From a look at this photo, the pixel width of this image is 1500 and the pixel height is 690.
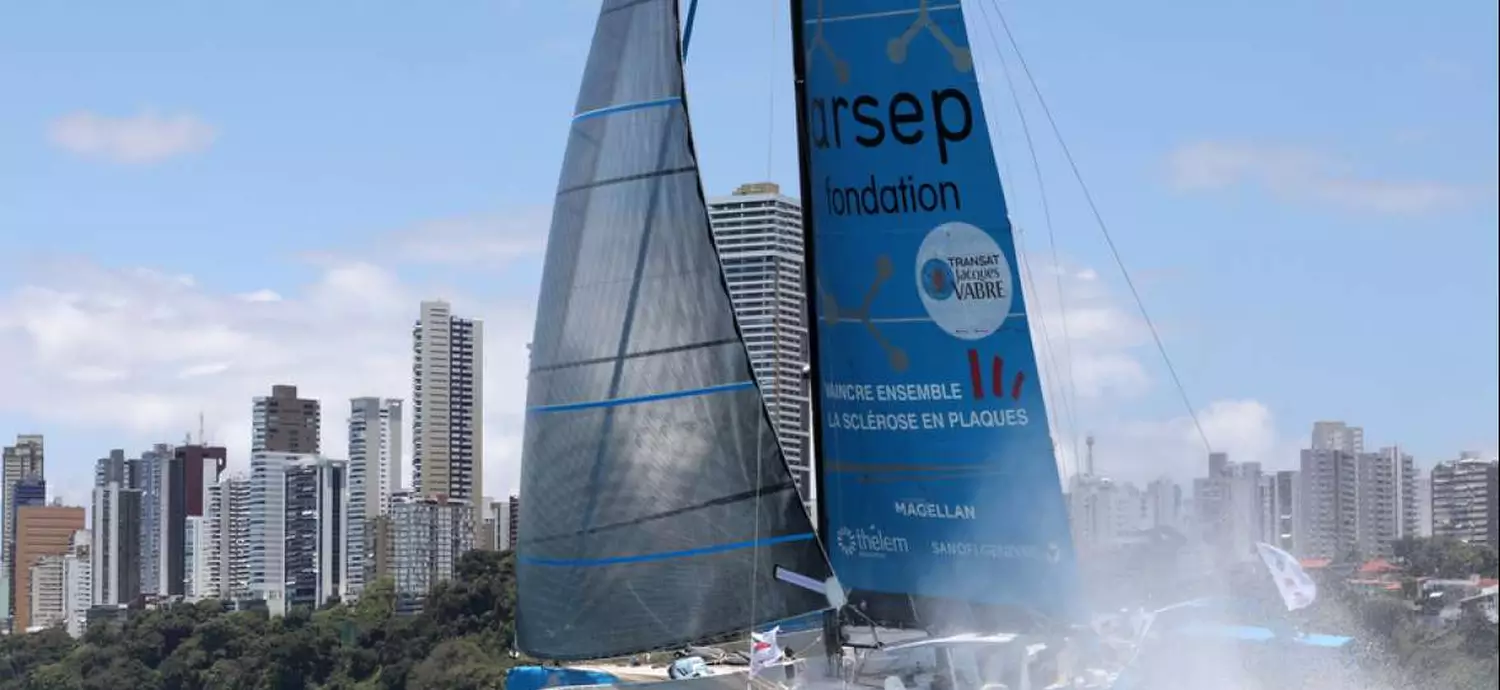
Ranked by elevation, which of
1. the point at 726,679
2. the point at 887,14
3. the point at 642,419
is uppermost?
the point at 887,14

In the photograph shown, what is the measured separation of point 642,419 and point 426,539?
60303 mm

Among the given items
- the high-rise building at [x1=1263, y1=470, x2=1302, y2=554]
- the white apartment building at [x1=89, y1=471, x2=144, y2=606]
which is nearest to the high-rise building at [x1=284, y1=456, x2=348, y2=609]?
the white apartment building at [x1=89, y1=471, x2=144, y2=606]

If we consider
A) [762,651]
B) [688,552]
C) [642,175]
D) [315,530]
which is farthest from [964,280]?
[315,530]

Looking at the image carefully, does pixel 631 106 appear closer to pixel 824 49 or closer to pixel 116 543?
pixel 824 49

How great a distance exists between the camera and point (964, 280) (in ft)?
61.2

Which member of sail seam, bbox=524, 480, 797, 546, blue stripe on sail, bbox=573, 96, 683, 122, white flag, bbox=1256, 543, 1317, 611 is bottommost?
white flag, bbox=1256, 543, 1317, 611

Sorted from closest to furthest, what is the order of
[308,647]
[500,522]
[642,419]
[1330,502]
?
[642,419]
[1330,502]
[308,647]
[500,522]

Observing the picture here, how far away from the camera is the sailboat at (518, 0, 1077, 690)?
60.7 feet

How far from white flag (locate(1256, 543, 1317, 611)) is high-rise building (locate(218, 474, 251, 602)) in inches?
2645

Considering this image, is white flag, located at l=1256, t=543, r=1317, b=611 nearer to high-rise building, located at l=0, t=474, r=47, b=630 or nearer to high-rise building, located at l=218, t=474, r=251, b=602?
high-rise building, located at l=218, t=474, r=251, b=602

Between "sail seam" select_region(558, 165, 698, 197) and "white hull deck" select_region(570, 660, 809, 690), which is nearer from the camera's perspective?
"white hull deck" select_region(570, 660, 809, 690)

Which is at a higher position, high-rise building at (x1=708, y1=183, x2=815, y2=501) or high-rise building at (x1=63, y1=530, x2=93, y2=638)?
high-rise building at (x1=708, y1=183, x2=815, y2=501)

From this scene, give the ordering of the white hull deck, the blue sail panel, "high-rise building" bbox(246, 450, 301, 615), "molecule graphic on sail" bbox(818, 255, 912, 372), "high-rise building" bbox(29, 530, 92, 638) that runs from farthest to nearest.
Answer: "high-rise building" bbox(29, 530, 92, 638) < "high-rise building" bbox(246, 450, 301, 615) < "molecule graphic on sail" bbox(818, 255, 912, 372) < the blue sail panel < the white hull deck

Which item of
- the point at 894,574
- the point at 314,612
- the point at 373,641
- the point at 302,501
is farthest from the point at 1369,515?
the point at 302,501
